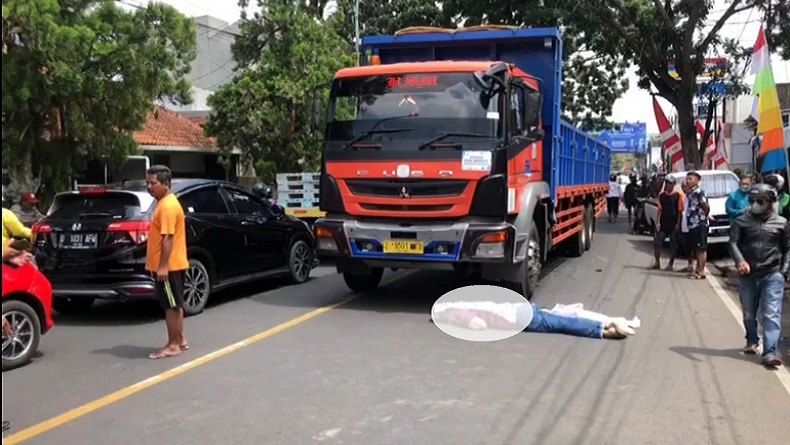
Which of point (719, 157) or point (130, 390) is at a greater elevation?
point (719, 157)

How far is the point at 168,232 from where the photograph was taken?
5.90 m

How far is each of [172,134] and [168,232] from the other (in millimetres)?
16662

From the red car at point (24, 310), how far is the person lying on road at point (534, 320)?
151 inches

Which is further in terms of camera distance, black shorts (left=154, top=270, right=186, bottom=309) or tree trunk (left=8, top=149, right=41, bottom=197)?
tree trunk (left=8, top=149, right=41, bottom=197)

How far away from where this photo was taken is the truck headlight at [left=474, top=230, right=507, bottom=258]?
740cm

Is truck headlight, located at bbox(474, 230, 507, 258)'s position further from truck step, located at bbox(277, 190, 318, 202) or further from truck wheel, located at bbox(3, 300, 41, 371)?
truck step, located at bbox(277, 190, 318, 202)

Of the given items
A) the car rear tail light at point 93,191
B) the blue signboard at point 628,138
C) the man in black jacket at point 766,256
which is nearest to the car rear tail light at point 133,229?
the car rear tail light at point 93,191

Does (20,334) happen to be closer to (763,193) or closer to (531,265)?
(531,265)

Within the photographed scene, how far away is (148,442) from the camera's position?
419 centimetres

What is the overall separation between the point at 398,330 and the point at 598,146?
10481 millimetres

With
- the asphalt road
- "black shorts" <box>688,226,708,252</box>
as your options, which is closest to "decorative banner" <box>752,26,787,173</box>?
"black shorts" <box>688,226,708,252</box>

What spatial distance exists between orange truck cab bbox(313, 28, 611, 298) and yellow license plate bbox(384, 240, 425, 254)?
1 centimetres

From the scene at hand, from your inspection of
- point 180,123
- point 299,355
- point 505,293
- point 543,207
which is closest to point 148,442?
point 299,355

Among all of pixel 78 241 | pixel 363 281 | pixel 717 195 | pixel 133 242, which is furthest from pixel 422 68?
pixel 717 195
